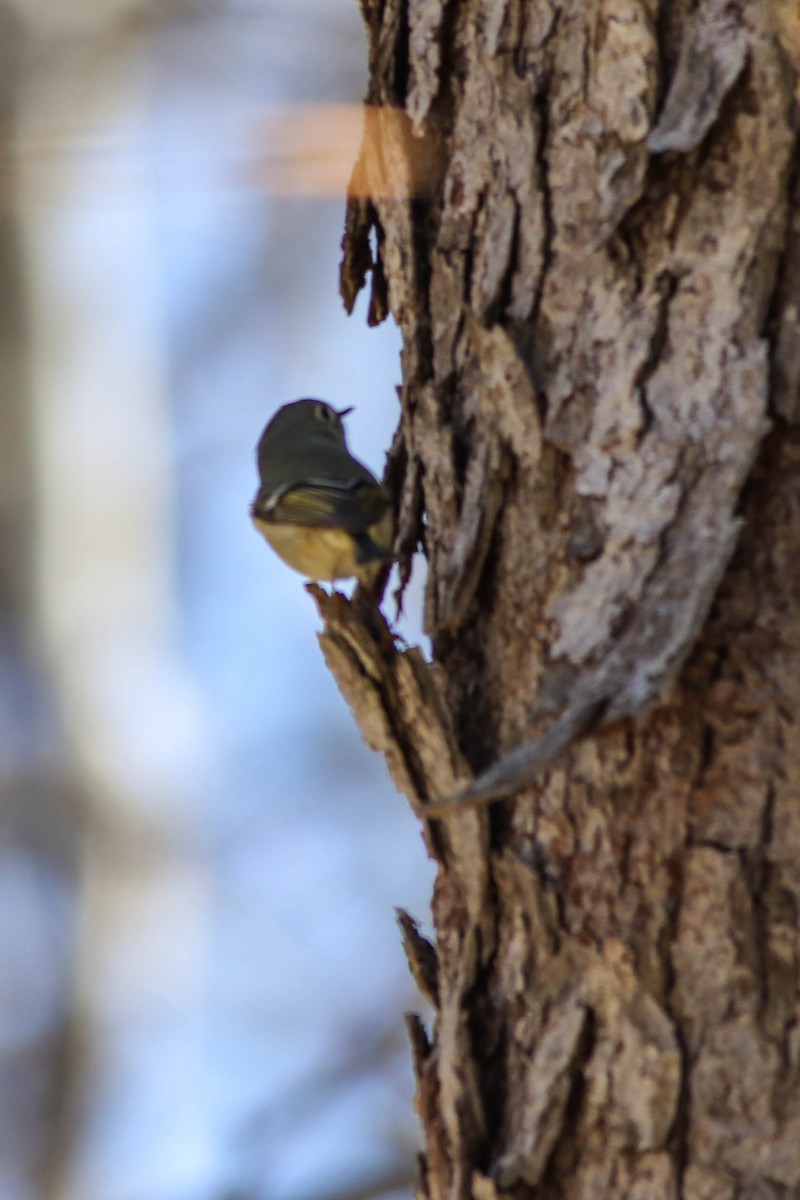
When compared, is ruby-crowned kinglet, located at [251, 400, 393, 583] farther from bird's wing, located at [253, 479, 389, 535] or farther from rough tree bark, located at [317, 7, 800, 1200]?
rough tree bark, located at [317, 7, 800, 1200]

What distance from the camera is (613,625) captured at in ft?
4.63

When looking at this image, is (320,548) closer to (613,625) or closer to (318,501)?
(318,501)

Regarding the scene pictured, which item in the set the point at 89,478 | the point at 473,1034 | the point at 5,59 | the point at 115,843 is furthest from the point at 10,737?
the point at 473,1034

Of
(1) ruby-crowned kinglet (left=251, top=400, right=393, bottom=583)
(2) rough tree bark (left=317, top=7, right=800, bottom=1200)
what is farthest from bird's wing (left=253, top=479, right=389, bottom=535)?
(2) rough tree bark (left=317, top=7, right=800, bottom=1200)

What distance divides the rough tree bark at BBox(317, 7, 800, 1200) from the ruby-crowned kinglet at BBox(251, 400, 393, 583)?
418 mm

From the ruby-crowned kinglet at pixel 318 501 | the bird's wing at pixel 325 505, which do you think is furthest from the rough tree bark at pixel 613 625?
the bird's wing at pixel 325 505

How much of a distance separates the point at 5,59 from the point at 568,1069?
389 centimetres

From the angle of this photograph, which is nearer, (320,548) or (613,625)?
(613,625)

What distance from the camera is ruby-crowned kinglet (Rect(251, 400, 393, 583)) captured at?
86.9 inches

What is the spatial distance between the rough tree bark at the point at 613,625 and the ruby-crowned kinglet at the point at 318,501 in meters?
0.42

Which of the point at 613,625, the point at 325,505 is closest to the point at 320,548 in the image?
the point at 325,505

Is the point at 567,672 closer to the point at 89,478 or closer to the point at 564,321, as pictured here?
the point at 564,321

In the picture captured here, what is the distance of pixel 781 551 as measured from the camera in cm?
142

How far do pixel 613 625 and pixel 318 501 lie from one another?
1.21m
